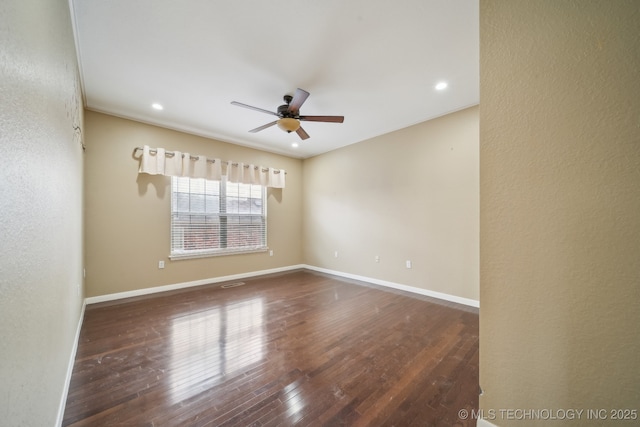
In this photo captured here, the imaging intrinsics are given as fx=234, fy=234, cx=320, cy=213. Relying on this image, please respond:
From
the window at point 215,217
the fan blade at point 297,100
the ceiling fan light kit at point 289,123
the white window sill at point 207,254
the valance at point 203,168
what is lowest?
the white window sill at point 207,254

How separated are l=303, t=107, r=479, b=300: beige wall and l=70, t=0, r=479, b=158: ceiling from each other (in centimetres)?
49

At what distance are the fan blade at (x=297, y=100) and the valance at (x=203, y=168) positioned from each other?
2.18 m

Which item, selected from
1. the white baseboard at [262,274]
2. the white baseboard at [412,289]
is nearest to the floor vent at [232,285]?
the white baseboard at [262,274]

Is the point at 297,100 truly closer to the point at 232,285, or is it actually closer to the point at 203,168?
the point at 203,168

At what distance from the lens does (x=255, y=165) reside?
484cm

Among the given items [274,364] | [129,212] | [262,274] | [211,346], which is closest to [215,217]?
[129,212]

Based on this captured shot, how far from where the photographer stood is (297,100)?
2.51 meters

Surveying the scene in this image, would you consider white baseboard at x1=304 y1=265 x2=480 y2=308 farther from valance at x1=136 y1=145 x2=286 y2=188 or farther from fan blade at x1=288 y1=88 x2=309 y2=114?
fan blade at x1=288 y1=88 x2=309 y2=114

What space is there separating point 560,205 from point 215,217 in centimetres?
453

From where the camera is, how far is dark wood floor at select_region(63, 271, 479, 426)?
4.71ft

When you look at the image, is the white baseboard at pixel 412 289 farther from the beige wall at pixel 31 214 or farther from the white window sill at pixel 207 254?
the beige wall at pixel 31 214

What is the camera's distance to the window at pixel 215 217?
4016 millimetres

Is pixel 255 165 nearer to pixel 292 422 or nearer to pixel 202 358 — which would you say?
pixel 202 358

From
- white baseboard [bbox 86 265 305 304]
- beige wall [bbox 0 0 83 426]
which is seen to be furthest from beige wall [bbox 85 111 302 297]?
beige wall [bbox 0 0 83 426]
